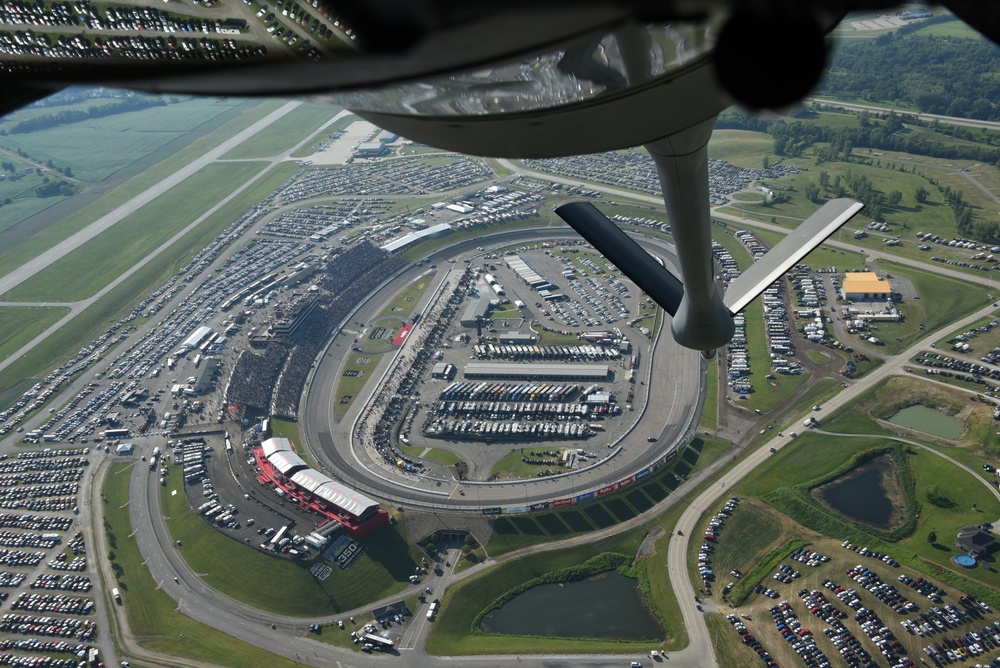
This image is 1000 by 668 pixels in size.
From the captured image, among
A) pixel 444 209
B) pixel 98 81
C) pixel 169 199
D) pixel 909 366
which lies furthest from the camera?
pixel 169 199

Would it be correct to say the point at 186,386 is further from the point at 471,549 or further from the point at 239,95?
the point at 239,95

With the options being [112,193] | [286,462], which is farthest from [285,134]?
[286,462]

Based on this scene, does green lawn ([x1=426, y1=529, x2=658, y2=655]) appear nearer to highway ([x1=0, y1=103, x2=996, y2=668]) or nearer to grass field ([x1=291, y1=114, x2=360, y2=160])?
highway ([x1=0, y1=103, x2=996, y2=668])

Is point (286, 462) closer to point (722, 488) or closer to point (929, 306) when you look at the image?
point (722, 488)

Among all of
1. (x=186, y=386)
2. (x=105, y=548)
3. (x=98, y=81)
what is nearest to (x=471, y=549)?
(x=105, y=548)

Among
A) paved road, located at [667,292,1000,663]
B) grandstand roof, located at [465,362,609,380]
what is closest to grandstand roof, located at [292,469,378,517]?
grandstand roof, located at [465,362,609,380]
